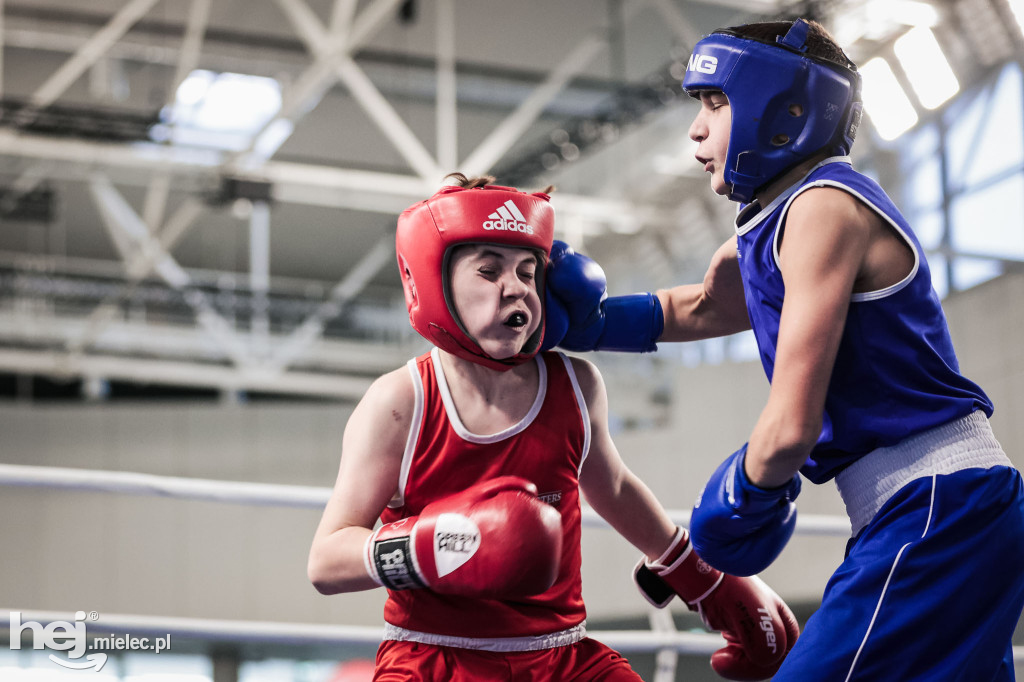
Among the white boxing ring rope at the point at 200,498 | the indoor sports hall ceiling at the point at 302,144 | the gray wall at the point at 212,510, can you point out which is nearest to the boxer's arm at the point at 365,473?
the white boxing ring rope at the point at 200,498

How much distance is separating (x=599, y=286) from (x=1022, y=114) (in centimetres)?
529

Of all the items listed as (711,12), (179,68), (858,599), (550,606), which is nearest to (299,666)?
(179,68)

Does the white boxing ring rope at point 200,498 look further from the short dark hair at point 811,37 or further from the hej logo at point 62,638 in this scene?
the short dark hair at point 811,37

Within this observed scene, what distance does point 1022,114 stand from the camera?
5867mm

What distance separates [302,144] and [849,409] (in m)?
9.18

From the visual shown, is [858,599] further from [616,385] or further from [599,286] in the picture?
[616,385]

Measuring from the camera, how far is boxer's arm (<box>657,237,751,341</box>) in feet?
5.68

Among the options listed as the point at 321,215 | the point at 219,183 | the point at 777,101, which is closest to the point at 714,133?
the point at 777,101

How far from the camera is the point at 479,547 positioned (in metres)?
1.25

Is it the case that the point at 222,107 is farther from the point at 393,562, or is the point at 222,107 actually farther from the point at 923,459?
the point at 923,459

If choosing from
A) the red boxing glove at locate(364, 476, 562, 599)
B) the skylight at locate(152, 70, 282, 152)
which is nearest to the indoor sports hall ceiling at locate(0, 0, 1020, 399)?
the skylight at locate(152, 70, 282, 152)

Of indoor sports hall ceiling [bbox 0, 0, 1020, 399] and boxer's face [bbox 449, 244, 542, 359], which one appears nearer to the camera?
boxer's face [bbox 449, 244, 542, 359]

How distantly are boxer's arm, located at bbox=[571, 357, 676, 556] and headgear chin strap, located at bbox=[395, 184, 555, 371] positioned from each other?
0.21 metres

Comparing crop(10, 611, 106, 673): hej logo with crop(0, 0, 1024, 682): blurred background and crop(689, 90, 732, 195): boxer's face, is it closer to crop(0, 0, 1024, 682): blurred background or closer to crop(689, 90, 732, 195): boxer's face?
crop(689, 90, 732, 195): boxer's face
